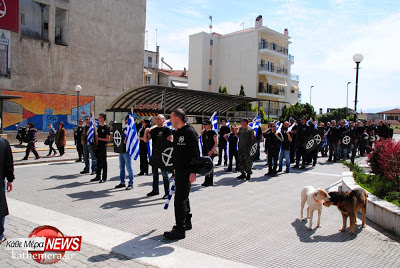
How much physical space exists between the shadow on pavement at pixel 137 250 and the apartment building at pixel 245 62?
159 feet

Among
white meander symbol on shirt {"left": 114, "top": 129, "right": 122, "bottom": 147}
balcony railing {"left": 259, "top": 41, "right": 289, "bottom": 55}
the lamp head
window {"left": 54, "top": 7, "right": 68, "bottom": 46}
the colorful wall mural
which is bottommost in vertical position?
white meander symbol on shirt {"left": 114, "top": 129, "right": 122, "bottom": 147}

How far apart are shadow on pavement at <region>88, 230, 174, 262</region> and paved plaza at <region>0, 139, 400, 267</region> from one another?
13 mm

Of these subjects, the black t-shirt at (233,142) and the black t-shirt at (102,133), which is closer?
the black t-shirt at (102,133)

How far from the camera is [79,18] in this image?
27.9 m

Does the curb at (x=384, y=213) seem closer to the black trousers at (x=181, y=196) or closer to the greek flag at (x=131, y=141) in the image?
the black trousers at (x=181, y=196)

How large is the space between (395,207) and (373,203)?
1.50 feet

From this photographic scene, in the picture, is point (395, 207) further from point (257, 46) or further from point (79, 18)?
point (257, 46)

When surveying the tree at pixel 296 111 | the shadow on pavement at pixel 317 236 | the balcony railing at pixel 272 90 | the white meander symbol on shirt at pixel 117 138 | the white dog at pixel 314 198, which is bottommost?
the shadow on pavement at pixel 317 236

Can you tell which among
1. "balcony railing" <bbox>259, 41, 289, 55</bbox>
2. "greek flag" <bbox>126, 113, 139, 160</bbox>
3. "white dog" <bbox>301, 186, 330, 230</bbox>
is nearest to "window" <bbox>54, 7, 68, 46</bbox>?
"greek flag" <bbox>126, 113, 139, 160</bbox>

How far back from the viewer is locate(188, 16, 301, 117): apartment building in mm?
52094

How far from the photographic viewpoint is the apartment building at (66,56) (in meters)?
23.7

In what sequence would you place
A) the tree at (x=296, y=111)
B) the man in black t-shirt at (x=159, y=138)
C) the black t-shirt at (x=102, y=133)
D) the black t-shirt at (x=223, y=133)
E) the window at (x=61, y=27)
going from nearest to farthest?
the man in black t-shirt at (x=159, y=138) → the black t-shirt at (x=102, y=133) → the black t-shirt at (x=223, y=133) → the window at (x=61, y=27) → the tree at (x=296, y=111)

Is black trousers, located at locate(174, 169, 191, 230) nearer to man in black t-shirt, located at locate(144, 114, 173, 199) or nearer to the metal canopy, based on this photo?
man in black t-shirt, located at locate(144, 114, 173, 199)

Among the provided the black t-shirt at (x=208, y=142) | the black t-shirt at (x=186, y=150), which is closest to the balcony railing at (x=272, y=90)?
the black t-shirt at (x=208, y=142)
